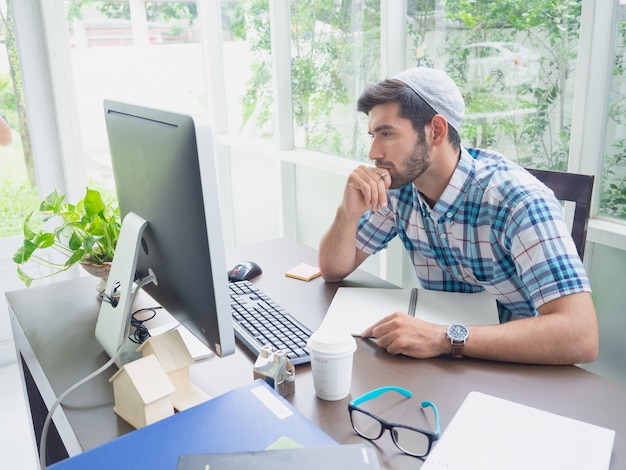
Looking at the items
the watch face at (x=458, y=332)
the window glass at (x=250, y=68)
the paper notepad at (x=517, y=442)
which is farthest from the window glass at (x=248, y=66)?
the paper notepad at (x=517, y=442)

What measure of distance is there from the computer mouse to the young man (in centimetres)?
18

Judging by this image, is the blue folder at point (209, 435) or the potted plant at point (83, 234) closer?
the blue folder at point (209, 435)

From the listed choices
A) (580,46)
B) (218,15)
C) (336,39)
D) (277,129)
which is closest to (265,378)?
(580,46)

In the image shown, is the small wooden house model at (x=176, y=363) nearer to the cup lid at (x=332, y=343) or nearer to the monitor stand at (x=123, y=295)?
the monitor stand at (x=123, y=295)

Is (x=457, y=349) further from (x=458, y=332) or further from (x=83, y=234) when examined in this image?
(x=83, y=234)

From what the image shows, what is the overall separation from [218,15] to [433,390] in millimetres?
2898

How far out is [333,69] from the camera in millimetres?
2553

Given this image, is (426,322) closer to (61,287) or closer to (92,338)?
(92,338)

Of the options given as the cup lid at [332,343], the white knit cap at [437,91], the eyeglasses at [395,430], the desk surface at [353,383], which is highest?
the white knit cap at [437,91]

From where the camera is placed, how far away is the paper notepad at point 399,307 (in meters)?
1.16

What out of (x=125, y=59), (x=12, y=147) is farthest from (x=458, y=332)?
(x=125, y=59)

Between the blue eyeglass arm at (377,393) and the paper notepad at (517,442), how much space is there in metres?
0.09

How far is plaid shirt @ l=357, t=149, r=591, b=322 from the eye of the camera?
3.70 ft

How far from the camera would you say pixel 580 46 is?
1511 mm
